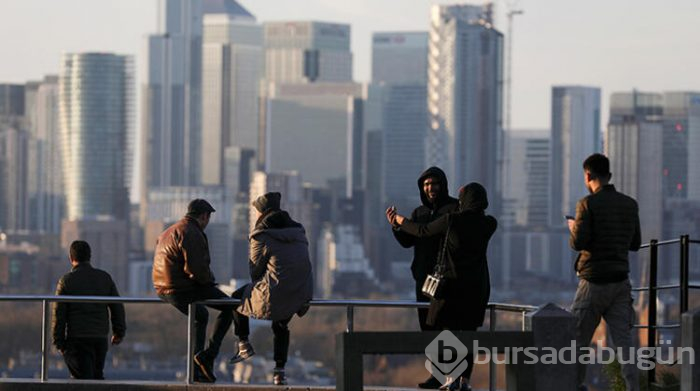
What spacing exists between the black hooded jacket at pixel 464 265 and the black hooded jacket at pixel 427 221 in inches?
14.9

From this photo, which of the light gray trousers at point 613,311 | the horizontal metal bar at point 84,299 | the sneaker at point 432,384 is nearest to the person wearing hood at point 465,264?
the sneaker at point 432,384

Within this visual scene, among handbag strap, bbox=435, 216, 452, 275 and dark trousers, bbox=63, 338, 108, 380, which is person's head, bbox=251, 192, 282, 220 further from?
dark trousers, bbox=63, 338, 108, 380

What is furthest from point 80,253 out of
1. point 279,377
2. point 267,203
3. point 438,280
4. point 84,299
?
point 438,280

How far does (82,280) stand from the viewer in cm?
1652

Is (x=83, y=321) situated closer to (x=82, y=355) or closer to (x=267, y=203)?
(x=82, y=355)

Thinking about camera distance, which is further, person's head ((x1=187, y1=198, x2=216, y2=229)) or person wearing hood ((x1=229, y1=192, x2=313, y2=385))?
person's head ((x1=187, y1=198, x2=216, y2=229))

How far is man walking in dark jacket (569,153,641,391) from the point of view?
14.0 m

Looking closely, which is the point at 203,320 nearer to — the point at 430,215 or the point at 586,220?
the point at 430,215

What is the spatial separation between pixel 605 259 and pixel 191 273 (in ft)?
11.1

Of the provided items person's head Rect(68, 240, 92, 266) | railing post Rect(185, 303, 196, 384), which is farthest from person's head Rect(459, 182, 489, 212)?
person's head Rect(68, 240, 92, 266)

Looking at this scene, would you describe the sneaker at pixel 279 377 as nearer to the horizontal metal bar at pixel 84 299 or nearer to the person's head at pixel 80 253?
the horizontal metal bar at pixel 84 299

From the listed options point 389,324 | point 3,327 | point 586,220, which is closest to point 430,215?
point 586,220

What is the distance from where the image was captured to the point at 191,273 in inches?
621

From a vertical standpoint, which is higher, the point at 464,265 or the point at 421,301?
the point at 464,265
